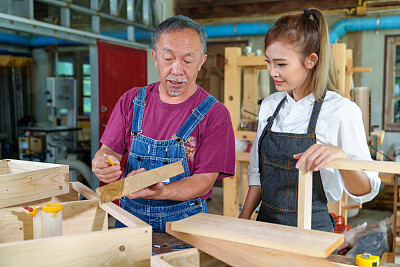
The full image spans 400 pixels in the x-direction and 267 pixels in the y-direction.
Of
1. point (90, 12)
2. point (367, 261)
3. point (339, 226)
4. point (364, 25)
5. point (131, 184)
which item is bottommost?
point (339, 226)

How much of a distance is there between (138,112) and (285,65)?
68 cm

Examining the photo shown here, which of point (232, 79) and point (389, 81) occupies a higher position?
point (389, 81)

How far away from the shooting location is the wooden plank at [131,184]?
3.56 feet

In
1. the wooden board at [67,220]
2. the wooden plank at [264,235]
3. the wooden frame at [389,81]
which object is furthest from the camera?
the wooden frame at [389,81]

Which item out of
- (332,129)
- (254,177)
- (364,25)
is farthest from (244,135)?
(364,25)

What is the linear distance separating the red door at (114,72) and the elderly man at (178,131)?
392 cm

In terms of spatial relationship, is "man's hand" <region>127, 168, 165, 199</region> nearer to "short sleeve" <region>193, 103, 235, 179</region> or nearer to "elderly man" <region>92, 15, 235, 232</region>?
"elderly man" <region>92, 15, 235, 232</region>

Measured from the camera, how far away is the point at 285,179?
163 cm

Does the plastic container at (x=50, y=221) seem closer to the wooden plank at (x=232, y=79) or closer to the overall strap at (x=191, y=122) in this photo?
the overall strap at (x=191, y=122)

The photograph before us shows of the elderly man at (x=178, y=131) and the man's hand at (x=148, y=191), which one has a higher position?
the elderly man at (x=178, y=131)

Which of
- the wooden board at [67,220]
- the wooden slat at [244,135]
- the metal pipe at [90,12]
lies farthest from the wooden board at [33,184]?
the metal pipe at [90,12]

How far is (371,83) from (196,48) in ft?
20.1

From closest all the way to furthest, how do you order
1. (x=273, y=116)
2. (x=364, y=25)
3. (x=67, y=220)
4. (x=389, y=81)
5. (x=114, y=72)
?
(x=67, y=220) < (x=273, y=116) < (x=114, y=72) < (x=364, y=25) < (x=389, y=81)

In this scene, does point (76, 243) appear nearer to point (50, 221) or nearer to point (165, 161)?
point (50, 221)
